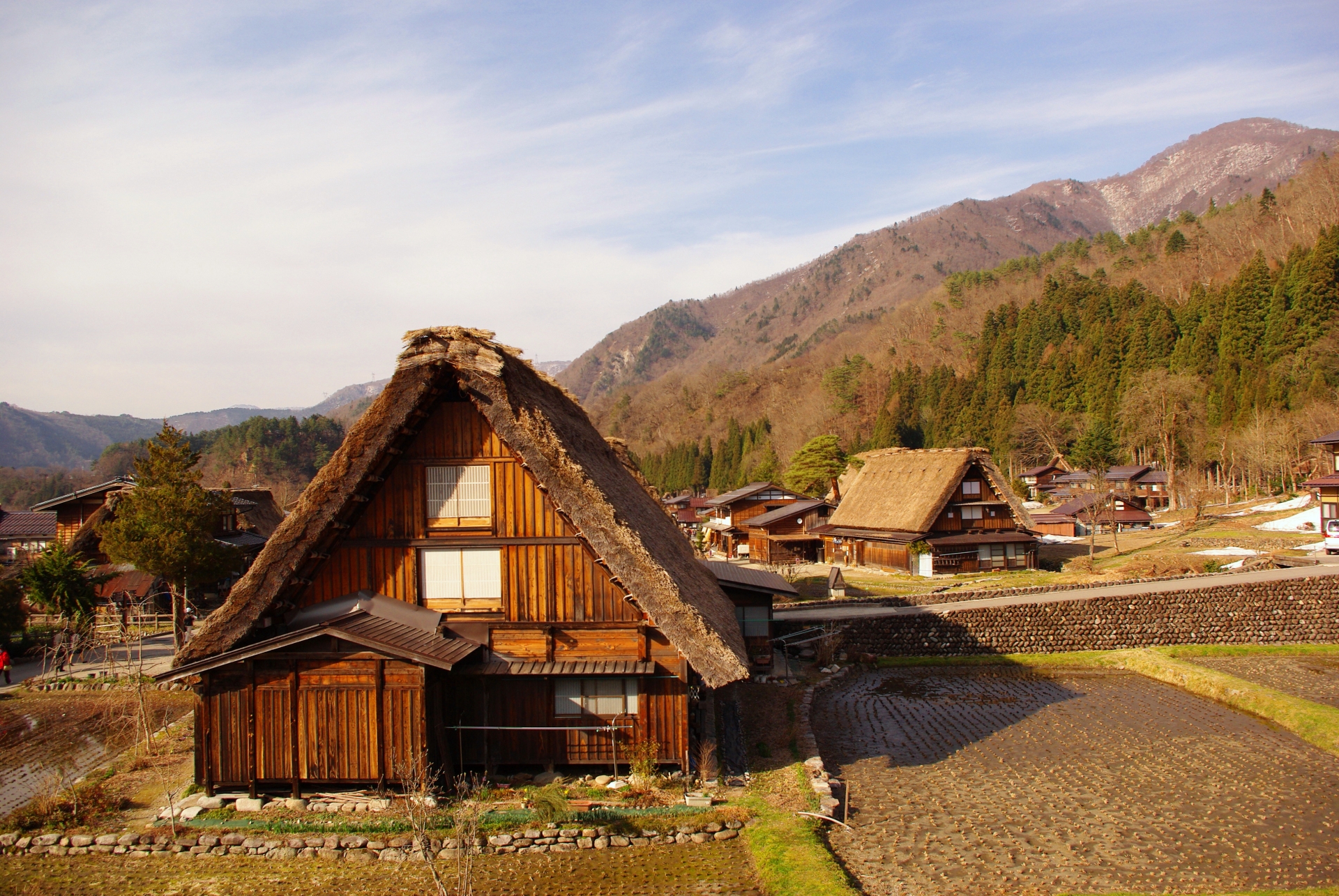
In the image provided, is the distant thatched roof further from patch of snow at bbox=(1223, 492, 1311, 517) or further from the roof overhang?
patch of snow at bbox=(1223, 492, 1311, 517)

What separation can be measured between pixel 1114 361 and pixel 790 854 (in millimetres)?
76277

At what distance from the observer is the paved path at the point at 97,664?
67.0 ft

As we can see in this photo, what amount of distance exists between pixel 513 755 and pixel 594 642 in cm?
208

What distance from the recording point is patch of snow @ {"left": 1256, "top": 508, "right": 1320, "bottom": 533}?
41381mm

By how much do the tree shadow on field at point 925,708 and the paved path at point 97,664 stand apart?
52.8ft

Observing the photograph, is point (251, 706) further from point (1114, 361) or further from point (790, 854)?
point (1114, 361)

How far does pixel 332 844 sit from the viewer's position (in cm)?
962

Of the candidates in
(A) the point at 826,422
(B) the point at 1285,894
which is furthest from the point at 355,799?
(A) the point at 826,422

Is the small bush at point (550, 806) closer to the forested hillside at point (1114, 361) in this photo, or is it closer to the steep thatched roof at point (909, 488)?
the steep thatched roof at point (909, 488)

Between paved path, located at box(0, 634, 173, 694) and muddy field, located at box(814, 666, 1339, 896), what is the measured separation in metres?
17.0

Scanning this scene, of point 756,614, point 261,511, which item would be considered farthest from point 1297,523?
point 261,511

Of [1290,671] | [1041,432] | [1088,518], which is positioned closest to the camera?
[1290,671]

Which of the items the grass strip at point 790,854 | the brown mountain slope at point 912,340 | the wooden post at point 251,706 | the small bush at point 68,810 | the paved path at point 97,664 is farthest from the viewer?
the brown mountain slope at point 912,340

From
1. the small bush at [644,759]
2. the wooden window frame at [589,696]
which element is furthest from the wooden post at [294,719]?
the small bush at [644,759]
